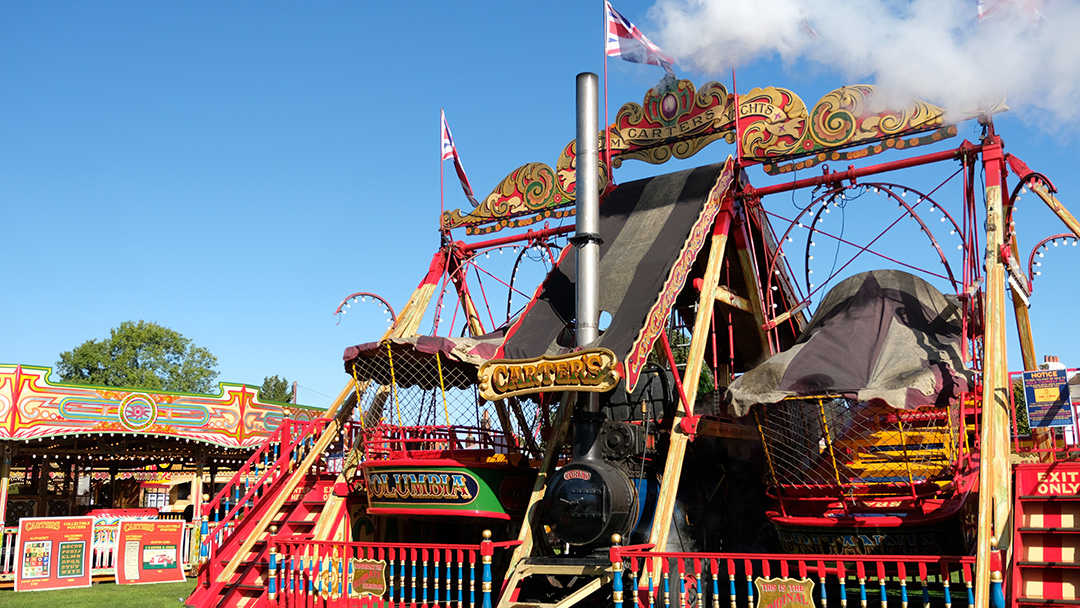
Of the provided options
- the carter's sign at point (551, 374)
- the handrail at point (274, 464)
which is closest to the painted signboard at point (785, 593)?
the carter's sign at point (551, 374)

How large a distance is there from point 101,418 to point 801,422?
1530cm

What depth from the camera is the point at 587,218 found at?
11.0 metres

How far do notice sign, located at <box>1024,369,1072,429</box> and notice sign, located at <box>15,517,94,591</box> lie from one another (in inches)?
599

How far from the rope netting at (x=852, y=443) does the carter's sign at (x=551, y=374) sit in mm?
2063

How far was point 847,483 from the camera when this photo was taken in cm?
975

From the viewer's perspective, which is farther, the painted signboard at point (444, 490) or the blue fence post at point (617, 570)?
the painted signboard at point (444, 490)

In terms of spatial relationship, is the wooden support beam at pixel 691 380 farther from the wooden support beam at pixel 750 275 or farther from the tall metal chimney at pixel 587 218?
the tall metal chimney at pixel 587 218

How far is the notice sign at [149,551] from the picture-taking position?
53.7ft

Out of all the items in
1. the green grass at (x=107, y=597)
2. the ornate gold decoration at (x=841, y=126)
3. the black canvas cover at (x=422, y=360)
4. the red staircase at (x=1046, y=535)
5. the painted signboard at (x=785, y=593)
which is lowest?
the green grass at (x=107, y=597)

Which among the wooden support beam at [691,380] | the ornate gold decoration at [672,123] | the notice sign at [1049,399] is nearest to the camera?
the notice sign at [1049,399]

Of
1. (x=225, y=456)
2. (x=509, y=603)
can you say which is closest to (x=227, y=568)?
(x=509, y=603)

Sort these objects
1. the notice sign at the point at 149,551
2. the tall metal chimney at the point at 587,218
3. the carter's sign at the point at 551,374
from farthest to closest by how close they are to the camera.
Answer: the notice sign at the point at 149,551 < the tall metal chimney at the point at 587,218 < the carter's sign at the point at 551,374

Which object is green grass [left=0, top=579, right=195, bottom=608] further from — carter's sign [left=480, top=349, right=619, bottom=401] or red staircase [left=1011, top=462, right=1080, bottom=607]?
red staircase [left=1011, top=462, right=1080, bottom=607]

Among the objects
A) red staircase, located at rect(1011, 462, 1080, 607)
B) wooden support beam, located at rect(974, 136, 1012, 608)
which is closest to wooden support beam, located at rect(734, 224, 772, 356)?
wooden support beam, located at rect(974, 136, 1012, 608)
